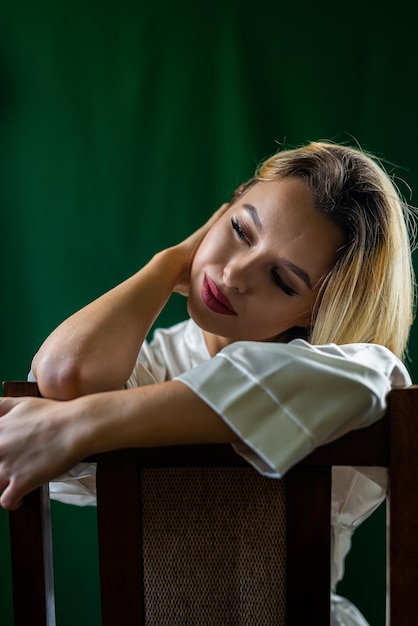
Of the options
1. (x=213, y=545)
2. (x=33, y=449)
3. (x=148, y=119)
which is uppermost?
(x=148, y=119)

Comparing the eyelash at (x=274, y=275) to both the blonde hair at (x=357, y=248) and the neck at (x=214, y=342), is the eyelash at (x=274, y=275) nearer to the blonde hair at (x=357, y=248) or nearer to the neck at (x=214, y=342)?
the blonde hair at (x=357, y=248)

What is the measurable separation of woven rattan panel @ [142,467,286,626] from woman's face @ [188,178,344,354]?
40cm

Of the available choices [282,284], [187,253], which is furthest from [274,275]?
[187,253]

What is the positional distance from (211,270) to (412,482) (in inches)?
21.1

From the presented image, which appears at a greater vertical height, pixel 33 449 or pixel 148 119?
pixel 148 119

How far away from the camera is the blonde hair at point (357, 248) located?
42.1 inches

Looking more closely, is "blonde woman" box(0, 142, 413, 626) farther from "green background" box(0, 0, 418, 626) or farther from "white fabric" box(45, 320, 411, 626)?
"green background" box(0, 0, 418, 626)

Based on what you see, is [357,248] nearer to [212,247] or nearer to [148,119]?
[212,247]

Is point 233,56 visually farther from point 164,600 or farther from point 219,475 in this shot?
point 164,600

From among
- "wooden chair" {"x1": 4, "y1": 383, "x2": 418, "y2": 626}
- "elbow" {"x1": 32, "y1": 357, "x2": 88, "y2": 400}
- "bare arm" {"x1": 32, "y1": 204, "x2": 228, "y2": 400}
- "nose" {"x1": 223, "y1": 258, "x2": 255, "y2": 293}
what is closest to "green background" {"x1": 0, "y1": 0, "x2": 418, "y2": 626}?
"bare arm" {"x1": 32, "y1": 204, "x2": 228, "y2": 400}

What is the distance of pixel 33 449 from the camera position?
2.16ft

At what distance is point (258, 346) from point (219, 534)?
235mm

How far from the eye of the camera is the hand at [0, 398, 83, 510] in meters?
0.65

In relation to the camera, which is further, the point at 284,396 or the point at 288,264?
the point at 288,264
